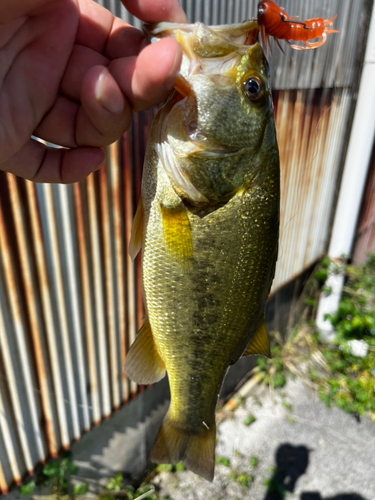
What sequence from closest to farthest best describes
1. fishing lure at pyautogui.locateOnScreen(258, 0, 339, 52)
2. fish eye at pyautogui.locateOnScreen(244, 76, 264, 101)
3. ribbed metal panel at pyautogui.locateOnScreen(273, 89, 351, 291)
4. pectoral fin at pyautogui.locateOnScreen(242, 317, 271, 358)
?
1. fishing lure at pyautogui.locateOnScreen(258, 0, 339, 52)
2. fish eye at pyautogui.locateOnScreen(244, 76, 264, 101)
3. pectoral fin at pyautogui.locateOnScreen(242, 317, 271, 358)
4. ribbed metal panel at pyautogui.locateOnScreen(273, 89, 351, 291)

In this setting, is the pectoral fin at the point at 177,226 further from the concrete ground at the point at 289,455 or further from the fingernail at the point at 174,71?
the concrete ground at the point at 289,455

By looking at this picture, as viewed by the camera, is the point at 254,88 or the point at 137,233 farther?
the point at 137,233

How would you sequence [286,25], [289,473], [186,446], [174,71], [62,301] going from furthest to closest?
1. [289,473]
2. [62,301]
3. [186,446]
4. [286,25]
5. [174,71]

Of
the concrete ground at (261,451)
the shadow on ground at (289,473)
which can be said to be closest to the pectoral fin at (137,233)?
the concrete ground at (261,451)

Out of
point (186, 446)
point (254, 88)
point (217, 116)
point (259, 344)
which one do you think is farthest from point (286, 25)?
point (186, 446)

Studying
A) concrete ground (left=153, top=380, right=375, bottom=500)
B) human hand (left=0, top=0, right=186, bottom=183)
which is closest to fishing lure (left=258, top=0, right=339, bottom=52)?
human hand (left=0, top=0, right=186, bottom=183)

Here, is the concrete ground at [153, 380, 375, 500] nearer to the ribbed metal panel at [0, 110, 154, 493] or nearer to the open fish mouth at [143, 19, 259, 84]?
the ribbed metal panel at [0, 110, 154, 493]

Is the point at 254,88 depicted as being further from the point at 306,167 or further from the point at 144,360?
the point at 306,167
